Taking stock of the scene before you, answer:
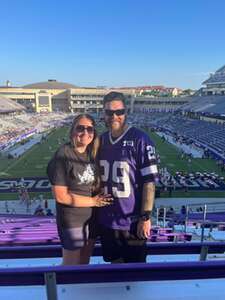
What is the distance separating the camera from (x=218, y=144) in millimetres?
36406

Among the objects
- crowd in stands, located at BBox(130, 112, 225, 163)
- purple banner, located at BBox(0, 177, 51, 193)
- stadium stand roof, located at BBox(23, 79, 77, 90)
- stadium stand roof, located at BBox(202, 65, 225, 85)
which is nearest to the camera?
purple banner, located at BBox(0, 177, 51, 193)

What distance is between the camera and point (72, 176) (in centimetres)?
255

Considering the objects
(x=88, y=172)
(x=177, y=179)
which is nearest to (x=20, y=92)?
(x=177, y=179)

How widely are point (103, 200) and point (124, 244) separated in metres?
0.31

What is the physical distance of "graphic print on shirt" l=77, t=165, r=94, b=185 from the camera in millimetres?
2557

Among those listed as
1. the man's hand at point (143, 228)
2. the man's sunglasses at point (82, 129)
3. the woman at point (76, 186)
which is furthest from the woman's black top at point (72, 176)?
the man's hand at point (143, 228)

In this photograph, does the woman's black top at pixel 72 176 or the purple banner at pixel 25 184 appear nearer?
the woman's black top at pixel 72 176

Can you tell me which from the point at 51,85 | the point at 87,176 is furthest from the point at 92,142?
the point at 51,85

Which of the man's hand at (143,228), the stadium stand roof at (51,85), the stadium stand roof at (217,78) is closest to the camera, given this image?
the man's hand at (143,228)

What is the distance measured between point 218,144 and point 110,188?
115ft

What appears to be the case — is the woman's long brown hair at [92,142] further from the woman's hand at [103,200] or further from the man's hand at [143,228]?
the man's hand at [143,228]

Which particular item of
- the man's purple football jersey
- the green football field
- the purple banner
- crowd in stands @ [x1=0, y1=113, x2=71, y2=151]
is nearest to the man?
the man's purple football jersey

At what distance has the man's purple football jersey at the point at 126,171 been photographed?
2488 mm

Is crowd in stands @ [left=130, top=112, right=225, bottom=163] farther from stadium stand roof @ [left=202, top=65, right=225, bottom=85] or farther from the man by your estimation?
the man
